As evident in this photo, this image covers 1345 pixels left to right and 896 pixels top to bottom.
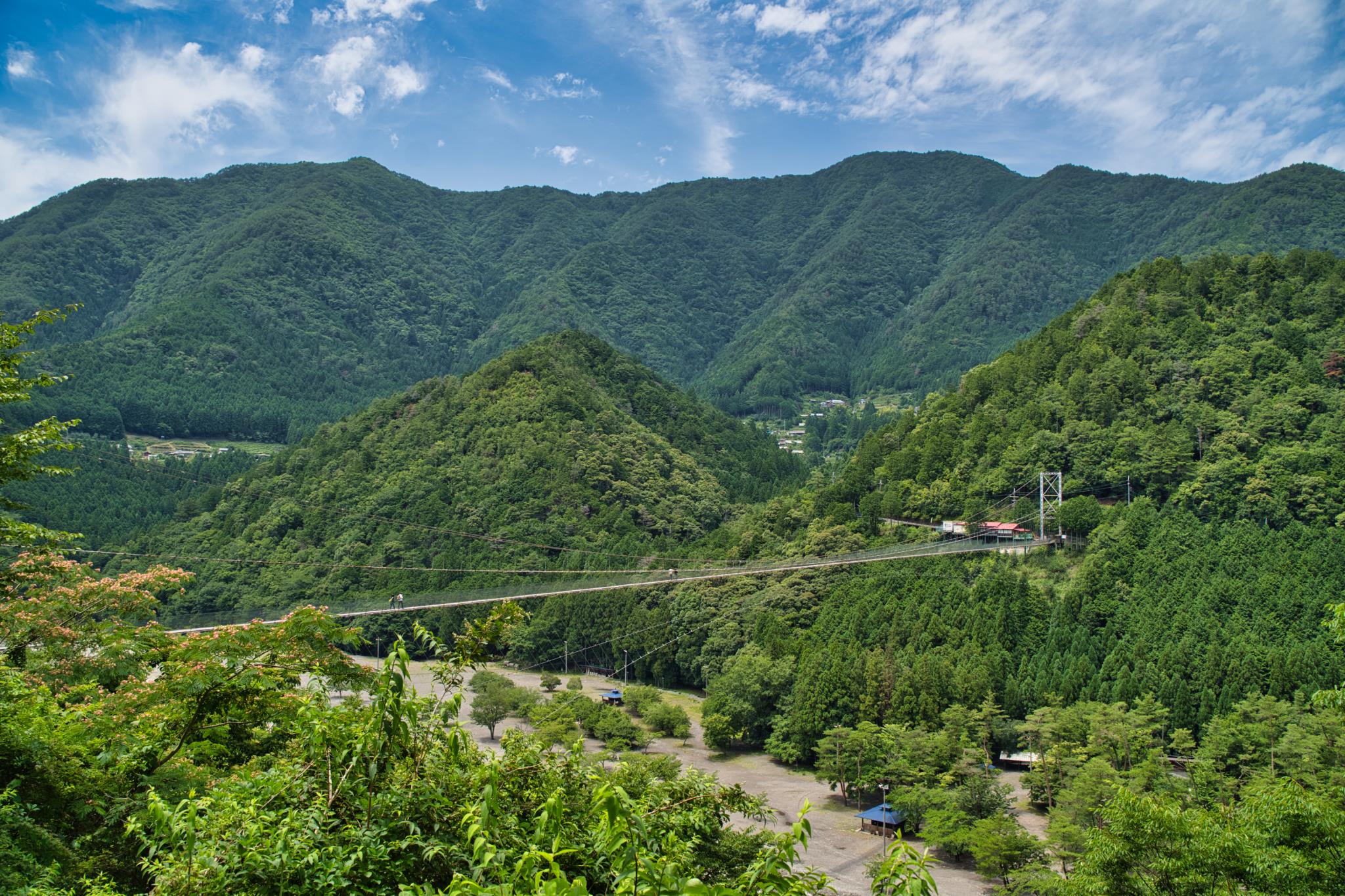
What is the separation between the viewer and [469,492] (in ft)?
182

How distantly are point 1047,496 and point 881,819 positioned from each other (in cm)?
1913

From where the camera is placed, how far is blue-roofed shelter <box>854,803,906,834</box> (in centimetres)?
2733

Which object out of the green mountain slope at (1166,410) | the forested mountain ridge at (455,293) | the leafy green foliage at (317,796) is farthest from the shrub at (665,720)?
the forested mountain ridge at (455,293)

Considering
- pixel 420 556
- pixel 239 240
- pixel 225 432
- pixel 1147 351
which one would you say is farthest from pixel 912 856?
pixel 239 240

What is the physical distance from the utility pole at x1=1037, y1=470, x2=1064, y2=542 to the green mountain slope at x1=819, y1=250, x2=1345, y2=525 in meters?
0.48

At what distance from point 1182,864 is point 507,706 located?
91.5 feet

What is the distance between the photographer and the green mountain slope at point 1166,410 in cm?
3678

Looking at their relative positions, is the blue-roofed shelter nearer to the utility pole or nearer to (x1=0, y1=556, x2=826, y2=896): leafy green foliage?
the utility pole

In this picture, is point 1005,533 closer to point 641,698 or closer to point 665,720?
point 665,720

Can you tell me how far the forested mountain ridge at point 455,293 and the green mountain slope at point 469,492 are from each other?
116 feet

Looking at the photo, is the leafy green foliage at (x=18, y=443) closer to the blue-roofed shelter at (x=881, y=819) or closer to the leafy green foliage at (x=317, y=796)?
the leafy green foliage at (x=317, y=796)

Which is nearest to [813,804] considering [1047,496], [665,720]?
[665,720]

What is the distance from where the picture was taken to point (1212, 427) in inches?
1560

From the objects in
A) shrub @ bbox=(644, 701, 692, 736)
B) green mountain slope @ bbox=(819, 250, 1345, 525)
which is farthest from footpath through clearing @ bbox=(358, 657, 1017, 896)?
green mountain slope @ bbox=(819, 250, 1345, 525)
